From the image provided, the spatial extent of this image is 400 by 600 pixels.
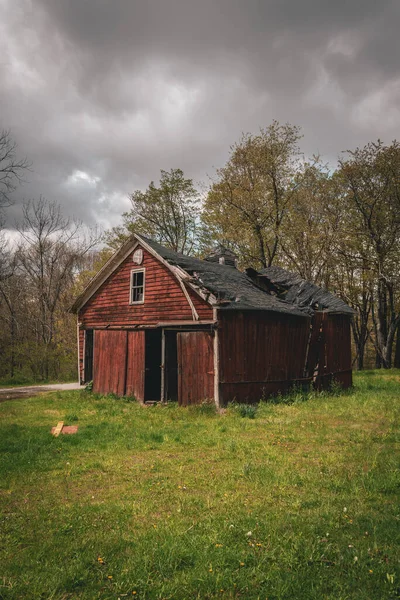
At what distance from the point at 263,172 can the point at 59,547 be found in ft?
93.1

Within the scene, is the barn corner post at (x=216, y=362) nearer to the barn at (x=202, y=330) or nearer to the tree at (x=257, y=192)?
the barn at (x=202, y=330)

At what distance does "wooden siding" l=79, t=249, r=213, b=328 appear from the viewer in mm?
15875

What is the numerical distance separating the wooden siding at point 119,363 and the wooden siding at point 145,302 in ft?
2.50

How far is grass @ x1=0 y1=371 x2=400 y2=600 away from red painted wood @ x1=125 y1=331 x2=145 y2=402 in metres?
5.34

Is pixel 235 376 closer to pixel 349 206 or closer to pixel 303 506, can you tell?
pixel 303 506

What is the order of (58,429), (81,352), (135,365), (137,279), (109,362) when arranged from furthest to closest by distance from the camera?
(81,352) < (137,279) < (109,362) < (135,365) < (58,429)

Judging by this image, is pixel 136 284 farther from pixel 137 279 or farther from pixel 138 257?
pixel 138 257

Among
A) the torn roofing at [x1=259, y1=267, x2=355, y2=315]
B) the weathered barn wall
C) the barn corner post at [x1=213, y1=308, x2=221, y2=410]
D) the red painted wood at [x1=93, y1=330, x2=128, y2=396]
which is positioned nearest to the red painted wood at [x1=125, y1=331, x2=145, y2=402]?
the red painted wood at [x1=93, y1=330, x2=128, y2=396]

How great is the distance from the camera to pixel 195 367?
14688 mm

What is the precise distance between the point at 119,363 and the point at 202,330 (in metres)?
4.68

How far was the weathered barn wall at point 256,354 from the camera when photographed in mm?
14297

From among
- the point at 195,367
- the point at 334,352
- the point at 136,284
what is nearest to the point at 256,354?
the point at 195,367

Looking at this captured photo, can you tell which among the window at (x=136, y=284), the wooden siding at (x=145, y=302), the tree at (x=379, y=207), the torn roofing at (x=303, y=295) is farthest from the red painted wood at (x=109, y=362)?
the tree at (x=379, y=207)

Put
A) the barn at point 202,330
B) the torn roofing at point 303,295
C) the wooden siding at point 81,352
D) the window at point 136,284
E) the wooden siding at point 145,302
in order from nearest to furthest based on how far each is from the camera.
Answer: the barn at point 202,330
the wooden siding at point 145,302
the window at point 136,284
the torn roofing at point 303,295
the wooden siding at point 81,352
